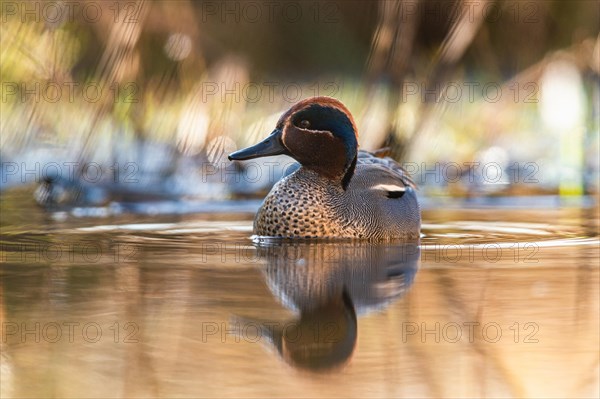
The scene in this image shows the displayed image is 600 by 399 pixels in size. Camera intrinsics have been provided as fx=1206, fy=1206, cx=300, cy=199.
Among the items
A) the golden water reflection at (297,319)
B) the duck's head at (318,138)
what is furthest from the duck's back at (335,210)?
the golden water reflection at (297,319)

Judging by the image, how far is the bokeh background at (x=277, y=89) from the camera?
9.67 meters

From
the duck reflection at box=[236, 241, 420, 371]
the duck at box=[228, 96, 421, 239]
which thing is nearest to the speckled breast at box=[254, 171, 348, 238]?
the duck at box=[228, 96, 421, 239]

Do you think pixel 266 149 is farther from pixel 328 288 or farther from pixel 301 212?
pixel 328 288

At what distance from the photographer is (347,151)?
289 inches

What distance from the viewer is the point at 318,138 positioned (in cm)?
733

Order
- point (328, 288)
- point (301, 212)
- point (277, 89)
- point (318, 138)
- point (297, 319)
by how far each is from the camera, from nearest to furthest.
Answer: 1. point (297, 319)
2. point (328, 288)
3. point (301, 212)
4. point (318, 138)
5. point (277, 89)

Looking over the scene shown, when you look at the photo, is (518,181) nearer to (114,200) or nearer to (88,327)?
(114,200)

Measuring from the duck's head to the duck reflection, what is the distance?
61 centimetres

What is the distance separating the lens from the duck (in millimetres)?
7148

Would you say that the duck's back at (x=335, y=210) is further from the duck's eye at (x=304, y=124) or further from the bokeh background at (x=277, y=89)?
the bokeh background at (x=277, y=89)

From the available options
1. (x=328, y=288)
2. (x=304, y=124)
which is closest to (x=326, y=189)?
(x=304, y=124)

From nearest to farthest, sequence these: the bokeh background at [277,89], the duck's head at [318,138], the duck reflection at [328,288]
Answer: the duck reflection at [328,288] → the duck's head at [318,138] → the bokeh background at [277,89]

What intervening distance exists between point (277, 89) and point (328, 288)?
8815 mm

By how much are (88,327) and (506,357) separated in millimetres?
1467
